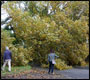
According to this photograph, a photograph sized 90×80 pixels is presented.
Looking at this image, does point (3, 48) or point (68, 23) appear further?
point (68, 23)

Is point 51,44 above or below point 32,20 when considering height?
below

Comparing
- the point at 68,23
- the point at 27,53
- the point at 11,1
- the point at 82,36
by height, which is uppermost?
the point at 11,1

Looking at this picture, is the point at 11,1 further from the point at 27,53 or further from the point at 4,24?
the point at 27,53

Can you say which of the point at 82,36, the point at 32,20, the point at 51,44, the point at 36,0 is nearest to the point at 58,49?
the point at 51,44

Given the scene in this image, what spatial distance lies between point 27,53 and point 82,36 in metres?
6.28

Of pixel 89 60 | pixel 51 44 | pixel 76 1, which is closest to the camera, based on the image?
pixel 51 44

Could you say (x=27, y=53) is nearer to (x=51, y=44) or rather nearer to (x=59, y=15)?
(x=51, y=44)

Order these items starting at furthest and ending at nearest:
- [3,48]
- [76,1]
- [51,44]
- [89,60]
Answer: [89,60] < [76,1] < [51,44] < [3,48]

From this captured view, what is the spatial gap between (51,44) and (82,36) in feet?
11.7

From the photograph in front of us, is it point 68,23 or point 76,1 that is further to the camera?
point 76,1

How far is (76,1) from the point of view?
21.5 metres

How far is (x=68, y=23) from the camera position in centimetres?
1967

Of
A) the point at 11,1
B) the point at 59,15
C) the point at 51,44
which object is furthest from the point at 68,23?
the point at 11,1

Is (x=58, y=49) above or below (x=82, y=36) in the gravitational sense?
below
